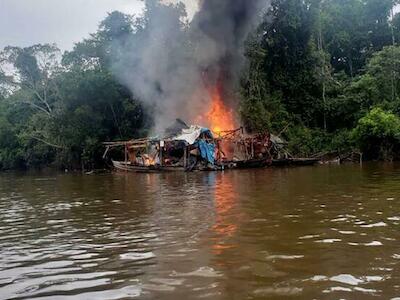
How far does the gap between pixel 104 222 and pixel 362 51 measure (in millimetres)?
44774

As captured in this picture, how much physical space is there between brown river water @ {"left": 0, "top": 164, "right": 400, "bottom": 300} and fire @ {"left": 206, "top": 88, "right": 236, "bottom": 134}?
24.6 meters

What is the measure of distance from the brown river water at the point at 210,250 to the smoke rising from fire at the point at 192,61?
25.8 metres

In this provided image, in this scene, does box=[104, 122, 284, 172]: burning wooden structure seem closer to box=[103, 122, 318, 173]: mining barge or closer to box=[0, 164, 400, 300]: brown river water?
box=[103, 122, 318, 173]: mining barge

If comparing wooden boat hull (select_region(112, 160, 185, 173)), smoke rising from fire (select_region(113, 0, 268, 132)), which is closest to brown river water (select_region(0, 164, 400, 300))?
wooden boat hull (select_region(112, 160, 185, 173))

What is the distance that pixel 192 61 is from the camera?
37625 millimetres

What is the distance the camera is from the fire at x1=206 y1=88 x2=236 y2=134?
1452 inches

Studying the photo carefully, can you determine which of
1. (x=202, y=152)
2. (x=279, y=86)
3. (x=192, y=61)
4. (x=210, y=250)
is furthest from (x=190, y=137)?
(x=210, y=250)

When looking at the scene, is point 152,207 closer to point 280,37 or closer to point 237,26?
point 237,26

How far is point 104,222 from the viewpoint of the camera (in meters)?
9.85

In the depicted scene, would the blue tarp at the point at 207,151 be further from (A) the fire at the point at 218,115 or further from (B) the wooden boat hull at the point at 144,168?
(A) the fire at the point at 218,115

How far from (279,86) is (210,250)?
125 ft

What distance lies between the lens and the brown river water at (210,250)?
488 cm

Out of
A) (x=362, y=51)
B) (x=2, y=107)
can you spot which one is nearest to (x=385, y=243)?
(x=362, y=51)

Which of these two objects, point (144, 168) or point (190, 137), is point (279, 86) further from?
point (144, 168)
